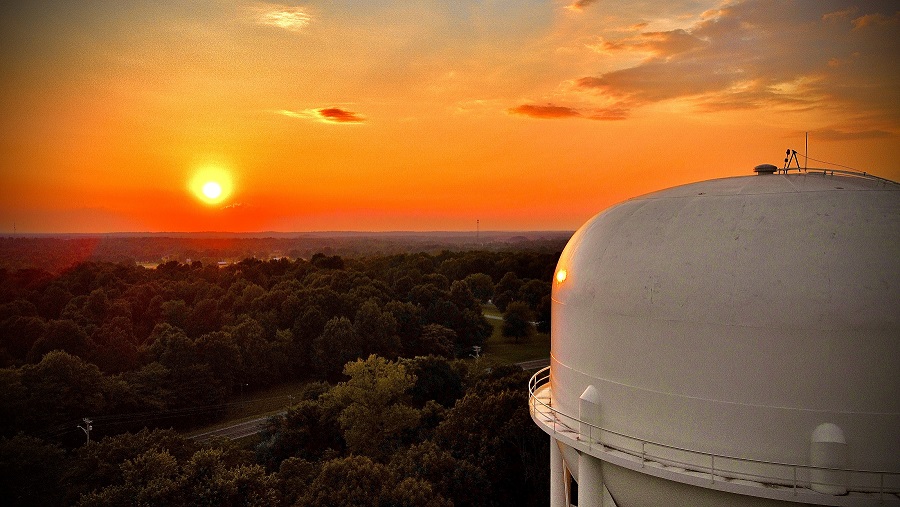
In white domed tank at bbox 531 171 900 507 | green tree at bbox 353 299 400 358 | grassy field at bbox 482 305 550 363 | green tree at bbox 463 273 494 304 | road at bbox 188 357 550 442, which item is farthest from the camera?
green tree at bbox 463 273 494 304

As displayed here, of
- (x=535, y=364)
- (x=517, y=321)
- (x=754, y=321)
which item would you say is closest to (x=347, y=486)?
(x=754, y=321)

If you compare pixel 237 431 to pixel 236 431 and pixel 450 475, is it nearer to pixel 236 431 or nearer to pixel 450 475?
pixel 236 431

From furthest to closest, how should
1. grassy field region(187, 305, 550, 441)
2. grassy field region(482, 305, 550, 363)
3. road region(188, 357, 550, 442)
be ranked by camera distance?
grassy field region(482, 305, 550, 363) < grassy field region(187, 305, 550, 441) < road region(188, 357, 550, 442)

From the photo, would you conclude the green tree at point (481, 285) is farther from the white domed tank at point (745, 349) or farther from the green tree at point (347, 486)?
the white domed tank at point (745, 349)

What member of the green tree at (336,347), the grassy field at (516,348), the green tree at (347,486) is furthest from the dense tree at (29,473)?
the grassy field at (516,348)

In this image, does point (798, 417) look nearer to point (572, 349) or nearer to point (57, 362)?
point (572, 349)

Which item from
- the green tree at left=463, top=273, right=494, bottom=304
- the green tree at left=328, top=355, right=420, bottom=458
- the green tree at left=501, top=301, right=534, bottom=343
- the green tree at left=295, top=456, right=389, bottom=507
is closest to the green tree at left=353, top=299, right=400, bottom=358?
the green tree at left=501, top=301, right=534, bottom=343

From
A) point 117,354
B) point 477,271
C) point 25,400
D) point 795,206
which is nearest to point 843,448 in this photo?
point 795,206

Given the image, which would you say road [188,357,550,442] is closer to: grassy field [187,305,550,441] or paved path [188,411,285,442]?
paved path [188,411,285,442]
